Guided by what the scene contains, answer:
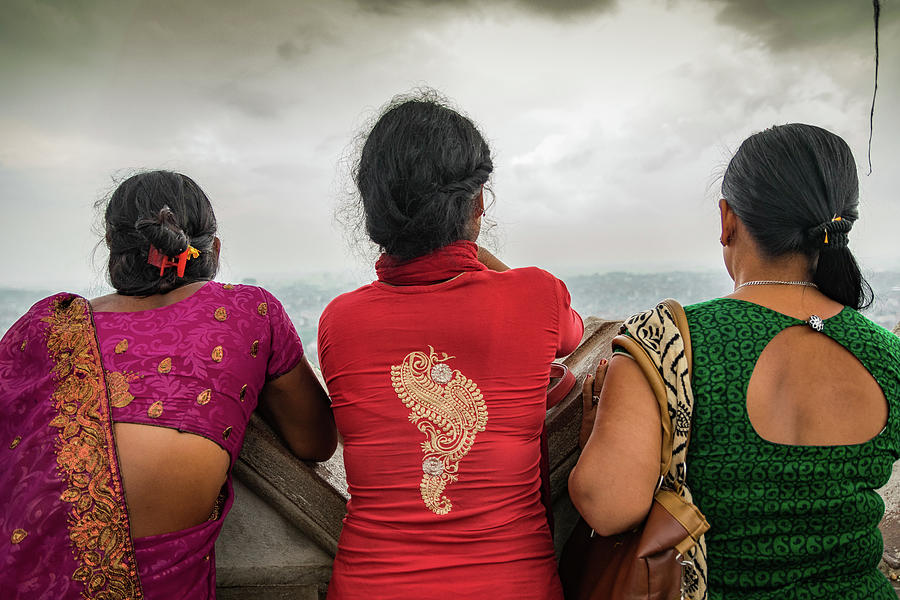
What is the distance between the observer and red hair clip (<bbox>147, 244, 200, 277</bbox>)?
135 centimetres

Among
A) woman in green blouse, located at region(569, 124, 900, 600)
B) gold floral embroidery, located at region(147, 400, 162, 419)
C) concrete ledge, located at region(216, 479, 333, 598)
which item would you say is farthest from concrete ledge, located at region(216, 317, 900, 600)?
woman in green blouse, located at region(569, 124, 900, 600)

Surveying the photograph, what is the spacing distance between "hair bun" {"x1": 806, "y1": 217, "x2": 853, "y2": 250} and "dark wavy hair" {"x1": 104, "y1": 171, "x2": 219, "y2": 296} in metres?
1.18

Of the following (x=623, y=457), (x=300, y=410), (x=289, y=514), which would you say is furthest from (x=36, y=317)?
(x=623, y=457)

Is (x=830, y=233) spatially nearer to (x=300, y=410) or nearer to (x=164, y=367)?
(x=300, y=410)

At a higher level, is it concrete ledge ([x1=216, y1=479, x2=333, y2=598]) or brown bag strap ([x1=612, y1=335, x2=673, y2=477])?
brown bag strap ([x1=612, y1=335, x2=673, y2=477])

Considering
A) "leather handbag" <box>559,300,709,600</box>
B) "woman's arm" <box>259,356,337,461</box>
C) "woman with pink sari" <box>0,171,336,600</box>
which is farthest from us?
"woman's arm" <box>259,356,337,461</box>

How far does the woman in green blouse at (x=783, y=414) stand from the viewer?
3.53ft

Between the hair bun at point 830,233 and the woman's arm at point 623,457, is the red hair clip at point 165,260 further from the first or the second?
the hair bun at point 830,233

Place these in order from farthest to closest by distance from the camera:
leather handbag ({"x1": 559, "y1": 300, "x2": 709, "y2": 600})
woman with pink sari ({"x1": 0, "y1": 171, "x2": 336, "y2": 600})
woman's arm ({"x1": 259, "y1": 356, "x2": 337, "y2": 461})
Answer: woman's arm ({"x1": 259, "y1": 356, "x2": 337, "y2": 461}) < woman with pink sari ({"x1": 0, "y1": 171, "x2": 336, "y2": 600}) < leather handbag ({"x1": 559, "y1": 300, "x2": 709, "y2": 600})

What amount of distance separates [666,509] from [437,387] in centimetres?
43

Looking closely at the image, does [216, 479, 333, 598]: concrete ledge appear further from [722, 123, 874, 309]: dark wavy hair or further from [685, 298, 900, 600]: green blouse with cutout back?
[722, 123, 874, 309]: dark wavy hair

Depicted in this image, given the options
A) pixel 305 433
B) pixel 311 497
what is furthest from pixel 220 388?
pixel 311 497

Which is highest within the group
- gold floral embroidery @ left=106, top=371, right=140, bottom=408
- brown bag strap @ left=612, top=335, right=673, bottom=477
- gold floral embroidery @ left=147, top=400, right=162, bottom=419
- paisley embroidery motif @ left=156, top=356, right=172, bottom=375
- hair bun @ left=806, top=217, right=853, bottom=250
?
hair bun @ left=806, top=217, right=853, bottom=250

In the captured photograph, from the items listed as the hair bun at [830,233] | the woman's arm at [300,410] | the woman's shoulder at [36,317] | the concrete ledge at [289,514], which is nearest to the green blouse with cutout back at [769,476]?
the hair bun at [830,233]
